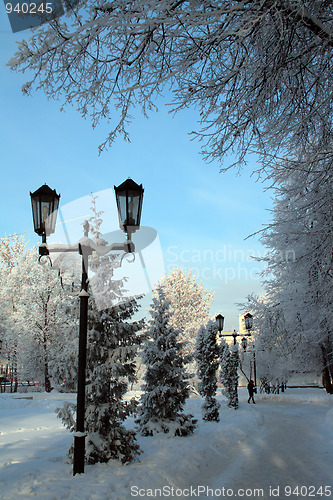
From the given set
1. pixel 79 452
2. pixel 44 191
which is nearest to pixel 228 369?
pixel 79 452

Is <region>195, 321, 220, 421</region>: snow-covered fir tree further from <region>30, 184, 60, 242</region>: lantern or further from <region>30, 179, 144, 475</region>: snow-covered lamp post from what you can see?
<region>30, 184, 60, 242</region>: lantern

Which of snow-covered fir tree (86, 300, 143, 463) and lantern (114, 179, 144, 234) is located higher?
lantern (114, 179, 144, 234)

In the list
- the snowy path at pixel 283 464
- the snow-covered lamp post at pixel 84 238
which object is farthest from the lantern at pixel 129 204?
the snowy path at pixel 283 464

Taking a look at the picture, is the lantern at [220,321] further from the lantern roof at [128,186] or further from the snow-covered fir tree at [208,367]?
the lantern roof at [128,186]

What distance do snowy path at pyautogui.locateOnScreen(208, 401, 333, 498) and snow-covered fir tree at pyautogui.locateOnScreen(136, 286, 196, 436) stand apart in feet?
7.02

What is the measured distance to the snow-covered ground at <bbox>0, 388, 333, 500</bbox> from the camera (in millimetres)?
5676

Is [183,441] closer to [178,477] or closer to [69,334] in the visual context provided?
[178,477]

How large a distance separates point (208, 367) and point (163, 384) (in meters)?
4.66

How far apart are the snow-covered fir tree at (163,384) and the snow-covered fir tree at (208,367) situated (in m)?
2.89

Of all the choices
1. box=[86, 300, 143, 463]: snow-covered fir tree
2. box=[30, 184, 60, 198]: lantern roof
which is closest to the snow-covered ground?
box=[86, 300, 143, 463]: snow-covered fir tree

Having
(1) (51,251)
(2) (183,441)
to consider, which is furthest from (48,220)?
(2) (183,441)

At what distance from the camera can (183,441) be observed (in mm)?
9930

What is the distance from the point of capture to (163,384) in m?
11.4

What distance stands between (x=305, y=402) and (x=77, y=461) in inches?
971
